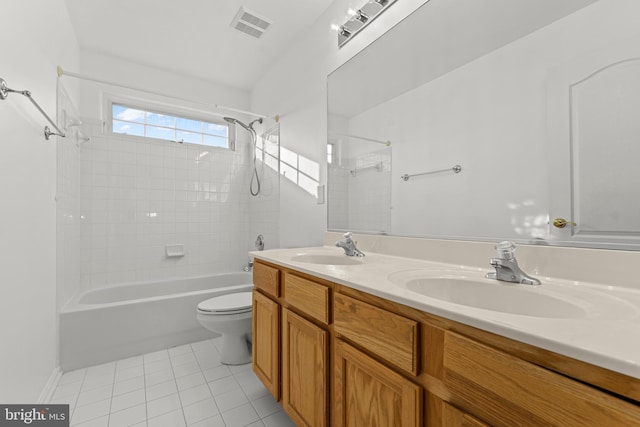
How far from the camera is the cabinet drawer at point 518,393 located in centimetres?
39

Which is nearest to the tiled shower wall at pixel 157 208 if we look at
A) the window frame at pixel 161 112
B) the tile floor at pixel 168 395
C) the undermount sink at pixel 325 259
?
the window frame at pixel 161 112

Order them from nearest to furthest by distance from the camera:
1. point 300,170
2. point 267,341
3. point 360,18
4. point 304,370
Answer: point 304,370 → point 267,341 → point 360,18 → point 300,170

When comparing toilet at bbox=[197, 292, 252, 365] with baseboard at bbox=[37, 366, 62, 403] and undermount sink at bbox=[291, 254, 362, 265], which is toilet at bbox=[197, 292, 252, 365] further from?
baseboard at bbox=[37, 366, 62, 403]

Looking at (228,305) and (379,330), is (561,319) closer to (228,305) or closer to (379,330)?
(379,330)

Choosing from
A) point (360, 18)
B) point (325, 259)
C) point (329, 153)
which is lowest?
point (325, 259)

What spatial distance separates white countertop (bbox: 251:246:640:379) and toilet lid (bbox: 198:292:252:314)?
1.07 m

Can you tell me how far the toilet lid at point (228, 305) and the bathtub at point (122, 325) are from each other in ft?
1.18

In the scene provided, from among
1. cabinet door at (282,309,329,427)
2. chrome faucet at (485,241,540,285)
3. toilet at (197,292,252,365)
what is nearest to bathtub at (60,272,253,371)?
toilet at (197,292,252,365)

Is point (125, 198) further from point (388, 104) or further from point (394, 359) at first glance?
point (394, 359)

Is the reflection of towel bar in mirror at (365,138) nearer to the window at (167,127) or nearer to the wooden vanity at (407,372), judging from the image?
the wooden vanity at (407,372)

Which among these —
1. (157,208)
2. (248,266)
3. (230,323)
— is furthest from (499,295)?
(157,208)

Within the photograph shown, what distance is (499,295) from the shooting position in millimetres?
837

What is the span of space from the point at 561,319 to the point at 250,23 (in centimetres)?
253

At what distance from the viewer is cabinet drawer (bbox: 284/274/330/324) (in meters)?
1.03
